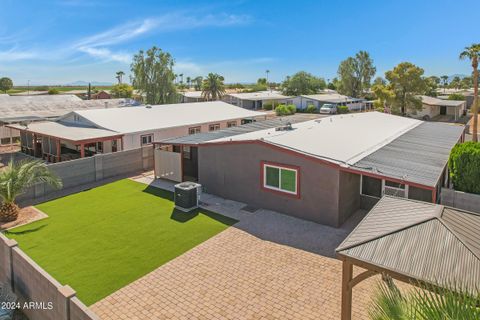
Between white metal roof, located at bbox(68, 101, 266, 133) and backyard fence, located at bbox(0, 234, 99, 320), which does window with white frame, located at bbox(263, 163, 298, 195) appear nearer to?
backyard fence, located at bbox(0, 234, 99, 320)

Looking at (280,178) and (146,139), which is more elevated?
(146,139)

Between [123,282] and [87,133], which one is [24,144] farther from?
[123,282]

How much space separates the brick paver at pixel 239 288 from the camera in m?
8.18

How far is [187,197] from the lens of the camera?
47.9ft

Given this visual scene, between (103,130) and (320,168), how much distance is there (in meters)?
16.2

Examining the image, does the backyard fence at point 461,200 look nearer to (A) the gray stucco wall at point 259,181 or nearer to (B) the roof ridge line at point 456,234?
(A) the gray stucco wall at point 259,181

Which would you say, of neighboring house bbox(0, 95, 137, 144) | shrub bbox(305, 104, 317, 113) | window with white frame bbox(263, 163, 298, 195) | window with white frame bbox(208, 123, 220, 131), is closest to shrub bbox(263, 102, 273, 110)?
shrub bbox(305, 104, 317, 113)

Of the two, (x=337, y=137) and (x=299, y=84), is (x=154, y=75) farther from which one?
(x=299, y=84)

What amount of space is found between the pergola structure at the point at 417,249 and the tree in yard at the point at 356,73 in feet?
253

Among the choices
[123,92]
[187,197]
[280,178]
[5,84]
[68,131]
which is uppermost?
[5,84]

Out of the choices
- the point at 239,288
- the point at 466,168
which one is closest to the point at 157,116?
the point at 239,288

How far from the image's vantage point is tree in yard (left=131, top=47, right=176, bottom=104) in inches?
1922

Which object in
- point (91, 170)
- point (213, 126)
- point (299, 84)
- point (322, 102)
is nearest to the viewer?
point (91, 170)

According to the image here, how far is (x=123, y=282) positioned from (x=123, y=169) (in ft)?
40.2
